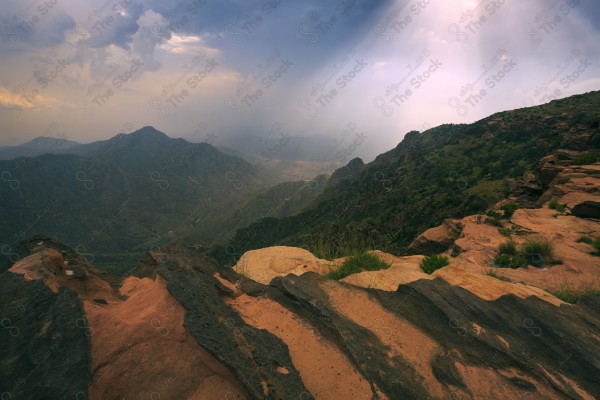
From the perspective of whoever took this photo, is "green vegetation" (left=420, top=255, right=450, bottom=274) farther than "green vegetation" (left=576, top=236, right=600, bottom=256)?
No

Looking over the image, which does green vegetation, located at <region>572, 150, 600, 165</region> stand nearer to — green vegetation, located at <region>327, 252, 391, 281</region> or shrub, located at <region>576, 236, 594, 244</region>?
shrub, located at <region>576, 236, 594, 244</region>

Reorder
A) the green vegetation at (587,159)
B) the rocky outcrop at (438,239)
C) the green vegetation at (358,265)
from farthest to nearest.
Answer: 1. the green vegetation at (587,159)
2. the rocky outcrop at (438,239)
3. the green vegetation at (358,265)

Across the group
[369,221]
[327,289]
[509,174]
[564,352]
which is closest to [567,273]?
[564,352]

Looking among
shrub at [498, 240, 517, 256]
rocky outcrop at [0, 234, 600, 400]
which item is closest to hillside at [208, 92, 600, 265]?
shrub at [498, 240, 517, 256]

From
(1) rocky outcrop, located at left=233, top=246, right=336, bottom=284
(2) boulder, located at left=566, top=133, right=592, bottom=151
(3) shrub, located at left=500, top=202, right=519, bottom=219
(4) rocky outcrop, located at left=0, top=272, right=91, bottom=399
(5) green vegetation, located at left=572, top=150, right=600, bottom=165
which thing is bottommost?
(3) shrub, located at left=500, top=202, right=519, bottom=219

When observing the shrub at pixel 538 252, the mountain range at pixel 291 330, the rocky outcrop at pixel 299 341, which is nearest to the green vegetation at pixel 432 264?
the mountain range at pixel 291 330

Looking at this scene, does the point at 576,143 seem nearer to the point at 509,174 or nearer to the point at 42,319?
the point at 509,174

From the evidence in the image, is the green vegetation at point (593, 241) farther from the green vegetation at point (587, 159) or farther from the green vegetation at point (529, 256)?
the green vegetation at point (587, 159)
